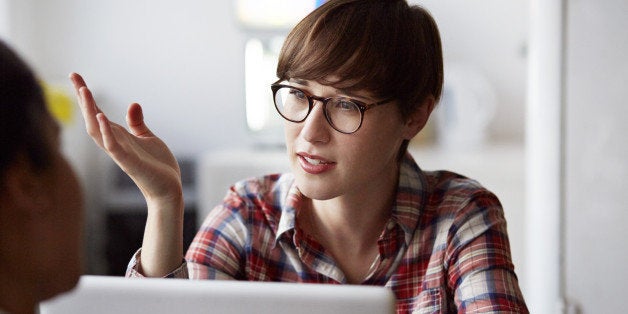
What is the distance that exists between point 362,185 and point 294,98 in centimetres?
16

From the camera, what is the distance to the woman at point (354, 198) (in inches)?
42.4

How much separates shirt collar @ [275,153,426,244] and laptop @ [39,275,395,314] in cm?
49

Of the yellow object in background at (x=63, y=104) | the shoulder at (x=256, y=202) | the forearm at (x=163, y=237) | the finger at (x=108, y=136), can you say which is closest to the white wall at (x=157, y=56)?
the yellow object in background at (x=63, y=104)

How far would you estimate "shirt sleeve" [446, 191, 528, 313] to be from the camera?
1070mm

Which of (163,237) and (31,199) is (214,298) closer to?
(31,199)

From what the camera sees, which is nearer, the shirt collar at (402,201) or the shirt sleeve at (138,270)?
the shirt sleeve at (138,270)

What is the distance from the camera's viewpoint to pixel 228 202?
1263 millimetres

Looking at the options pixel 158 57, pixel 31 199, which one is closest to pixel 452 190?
pixel 31 199

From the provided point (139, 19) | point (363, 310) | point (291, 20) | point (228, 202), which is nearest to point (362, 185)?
point (228, 202)

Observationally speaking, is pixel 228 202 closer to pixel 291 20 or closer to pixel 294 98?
pixel 294 98

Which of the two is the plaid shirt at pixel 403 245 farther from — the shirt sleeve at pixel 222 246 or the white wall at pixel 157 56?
the white wall at pixel 157 56

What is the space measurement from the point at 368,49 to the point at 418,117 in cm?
18

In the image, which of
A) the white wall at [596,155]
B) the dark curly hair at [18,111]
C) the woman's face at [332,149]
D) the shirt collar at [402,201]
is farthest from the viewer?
the white wall at [596,155]

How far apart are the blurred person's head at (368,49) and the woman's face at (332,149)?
2 centimetres
